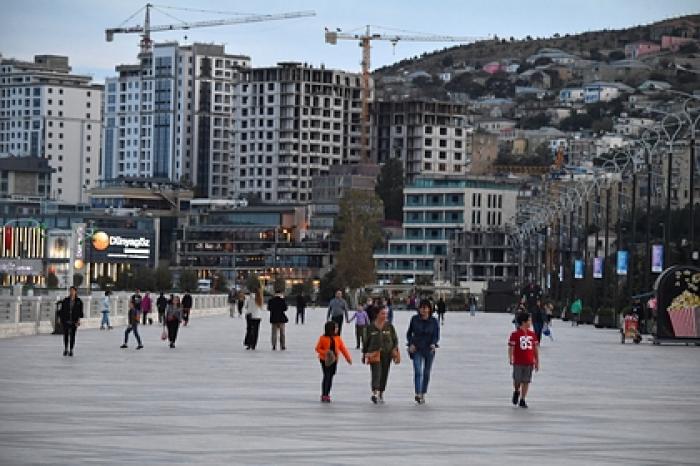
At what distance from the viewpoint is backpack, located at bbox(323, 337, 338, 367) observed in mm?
26922

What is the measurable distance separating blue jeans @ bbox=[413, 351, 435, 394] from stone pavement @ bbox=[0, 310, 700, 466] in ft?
1.03

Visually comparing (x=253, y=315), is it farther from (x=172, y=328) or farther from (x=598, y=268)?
(x=598, y=268)

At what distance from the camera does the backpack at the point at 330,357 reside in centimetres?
2692

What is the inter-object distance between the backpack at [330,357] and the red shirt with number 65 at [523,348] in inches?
96.1

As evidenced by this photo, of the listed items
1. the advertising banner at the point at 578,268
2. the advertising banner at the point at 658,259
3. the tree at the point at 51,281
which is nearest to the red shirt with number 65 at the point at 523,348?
the advertising banner at the point at 658,259

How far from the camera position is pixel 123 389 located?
28344mm

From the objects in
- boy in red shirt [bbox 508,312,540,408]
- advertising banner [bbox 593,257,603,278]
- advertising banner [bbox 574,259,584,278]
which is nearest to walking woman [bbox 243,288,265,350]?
boy in red shirt [bbox 508,312,540,408]

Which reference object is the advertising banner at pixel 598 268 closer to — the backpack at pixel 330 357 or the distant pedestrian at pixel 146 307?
the distant pedestrian at pixel 146 307

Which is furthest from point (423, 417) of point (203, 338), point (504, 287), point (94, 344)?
point (504, 287)

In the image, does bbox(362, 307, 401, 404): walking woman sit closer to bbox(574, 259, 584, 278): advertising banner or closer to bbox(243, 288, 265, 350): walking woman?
bbox(243, 288, 265, 350): walking woman

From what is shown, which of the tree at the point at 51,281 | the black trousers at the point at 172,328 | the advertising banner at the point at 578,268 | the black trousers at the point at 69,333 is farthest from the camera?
the tree at the point at 51,281

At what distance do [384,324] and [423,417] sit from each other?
3.41m

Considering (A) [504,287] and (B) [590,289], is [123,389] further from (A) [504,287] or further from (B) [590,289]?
(A) [504,287]

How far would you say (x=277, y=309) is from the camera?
44.5 m
